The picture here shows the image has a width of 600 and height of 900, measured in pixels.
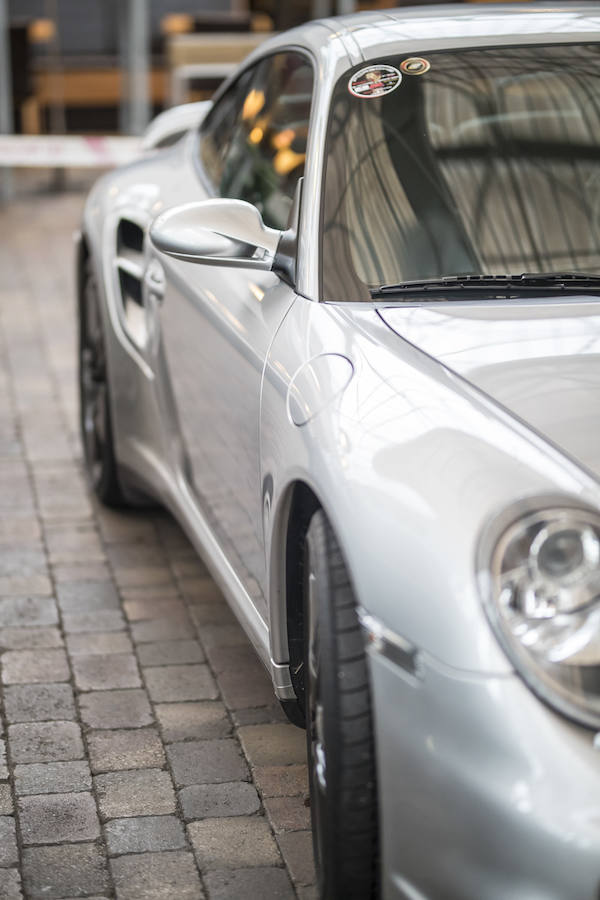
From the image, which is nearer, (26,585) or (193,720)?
(193,720)

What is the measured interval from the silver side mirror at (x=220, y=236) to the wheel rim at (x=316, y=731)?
2.66 ft

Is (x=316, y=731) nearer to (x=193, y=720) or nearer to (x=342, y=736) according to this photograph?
(x=342, y=736)

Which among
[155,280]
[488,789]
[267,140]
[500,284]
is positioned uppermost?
[267,140]

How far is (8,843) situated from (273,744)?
0.71m

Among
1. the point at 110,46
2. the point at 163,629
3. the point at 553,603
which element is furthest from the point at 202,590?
the point at 110,46

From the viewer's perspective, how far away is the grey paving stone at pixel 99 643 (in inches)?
148

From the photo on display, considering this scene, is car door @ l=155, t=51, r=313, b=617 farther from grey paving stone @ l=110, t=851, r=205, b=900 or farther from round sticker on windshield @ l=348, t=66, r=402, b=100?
grey paving stone @ l=110, t=851, r=205, b=900

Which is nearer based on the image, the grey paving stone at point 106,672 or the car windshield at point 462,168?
the car windshield at point 462,168

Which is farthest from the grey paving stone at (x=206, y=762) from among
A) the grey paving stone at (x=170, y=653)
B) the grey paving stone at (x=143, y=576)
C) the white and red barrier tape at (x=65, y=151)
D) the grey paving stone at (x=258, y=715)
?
the white and red barrier tape at (x=65, y=151)

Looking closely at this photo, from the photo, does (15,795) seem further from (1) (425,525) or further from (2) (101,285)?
(2) (101,285)

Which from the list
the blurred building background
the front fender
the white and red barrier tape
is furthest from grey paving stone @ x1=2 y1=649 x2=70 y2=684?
the blurred building background

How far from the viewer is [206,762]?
124 inches

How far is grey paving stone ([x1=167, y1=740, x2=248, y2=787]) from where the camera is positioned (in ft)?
10.2

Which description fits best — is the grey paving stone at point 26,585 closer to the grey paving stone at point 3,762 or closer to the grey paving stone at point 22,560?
the grey paving stone at point 22,560
